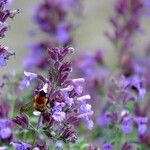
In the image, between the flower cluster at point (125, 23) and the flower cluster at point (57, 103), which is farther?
the flower cluster at point (125, 23)

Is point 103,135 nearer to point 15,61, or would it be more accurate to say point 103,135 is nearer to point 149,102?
point 149,102

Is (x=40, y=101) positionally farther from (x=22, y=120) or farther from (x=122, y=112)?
(x=122, y=112)

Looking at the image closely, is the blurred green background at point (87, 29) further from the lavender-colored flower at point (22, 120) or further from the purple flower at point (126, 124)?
the lavender-colored flower at point (22, 120)

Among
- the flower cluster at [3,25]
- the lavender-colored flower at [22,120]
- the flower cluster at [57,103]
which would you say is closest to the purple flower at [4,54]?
the flower cluster at [3,25]

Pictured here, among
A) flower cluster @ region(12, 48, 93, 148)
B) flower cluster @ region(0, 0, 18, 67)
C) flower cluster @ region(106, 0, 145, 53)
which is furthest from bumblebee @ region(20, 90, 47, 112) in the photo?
flower cluster @ region(106, 0, 145, 53)

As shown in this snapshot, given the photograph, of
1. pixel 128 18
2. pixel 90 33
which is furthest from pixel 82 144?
pixel 90 33

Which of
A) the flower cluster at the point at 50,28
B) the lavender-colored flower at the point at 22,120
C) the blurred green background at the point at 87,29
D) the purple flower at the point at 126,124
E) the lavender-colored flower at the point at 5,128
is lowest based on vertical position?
the lavender-colored flower at the point at 22,120

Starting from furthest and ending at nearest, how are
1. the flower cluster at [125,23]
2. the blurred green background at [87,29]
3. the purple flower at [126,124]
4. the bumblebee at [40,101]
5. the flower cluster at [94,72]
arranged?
the blurred green background at [87,29] → the flower cluster at [94,72] → the flower cluster at [125,23] → the purple flower at [126,124] → the bumblebee at [40,101]
